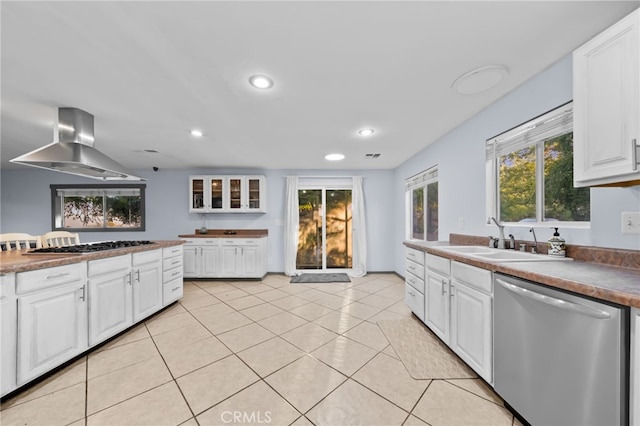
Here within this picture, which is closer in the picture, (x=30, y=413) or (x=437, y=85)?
(x=30, y=413)

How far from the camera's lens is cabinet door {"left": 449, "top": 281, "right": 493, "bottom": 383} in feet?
4.91

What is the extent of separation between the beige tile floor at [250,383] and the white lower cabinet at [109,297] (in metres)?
0.17

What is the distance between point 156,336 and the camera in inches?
91.2

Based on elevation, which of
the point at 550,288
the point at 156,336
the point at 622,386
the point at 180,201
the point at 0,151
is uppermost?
the point at 0,151

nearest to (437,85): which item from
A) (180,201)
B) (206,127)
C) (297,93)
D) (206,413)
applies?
(297,93)

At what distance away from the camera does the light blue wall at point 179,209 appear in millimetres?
4898

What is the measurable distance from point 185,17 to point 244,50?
0.33 m

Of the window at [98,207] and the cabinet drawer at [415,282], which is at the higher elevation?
the window at [98,207]

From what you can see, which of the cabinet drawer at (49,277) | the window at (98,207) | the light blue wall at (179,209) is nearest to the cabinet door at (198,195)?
the light blue wall at (179,209)

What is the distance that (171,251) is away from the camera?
10.1 feet

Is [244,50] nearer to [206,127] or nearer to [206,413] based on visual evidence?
[206,127]

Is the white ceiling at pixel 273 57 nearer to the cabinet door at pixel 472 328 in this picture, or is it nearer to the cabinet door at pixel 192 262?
the cabinet door at pixel 472 328

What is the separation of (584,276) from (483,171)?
1.49 m

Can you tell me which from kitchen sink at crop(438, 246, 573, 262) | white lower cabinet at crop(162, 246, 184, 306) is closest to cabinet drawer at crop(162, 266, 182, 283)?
white lower cabinet at crop(162, 246, 184, 306)
